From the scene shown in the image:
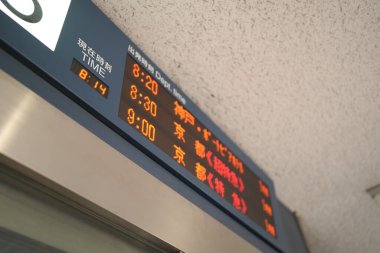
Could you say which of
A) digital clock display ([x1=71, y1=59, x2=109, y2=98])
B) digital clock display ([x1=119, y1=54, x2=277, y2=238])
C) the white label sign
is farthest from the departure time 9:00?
the white label sign

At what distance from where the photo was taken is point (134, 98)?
105cm

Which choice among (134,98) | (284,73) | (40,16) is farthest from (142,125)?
(284,73)

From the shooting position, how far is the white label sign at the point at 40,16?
79 cm

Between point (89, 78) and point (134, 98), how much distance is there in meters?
0.19

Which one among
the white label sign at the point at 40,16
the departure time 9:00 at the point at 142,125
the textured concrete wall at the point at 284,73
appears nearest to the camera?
the white label sign at the point at 40,16

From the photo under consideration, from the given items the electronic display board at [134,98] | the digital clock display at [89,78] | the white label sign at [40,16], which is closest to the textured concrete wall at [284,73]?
the electronic display board at [134,98]

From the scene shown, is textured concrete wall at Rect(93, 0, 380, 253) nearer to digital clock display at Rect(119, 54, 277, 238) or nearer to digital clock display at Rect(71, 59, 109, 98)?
digital clock display at Rect(119, 54, 277, 238)

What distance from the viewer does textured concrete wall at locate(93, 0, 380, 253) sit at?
122 centimetres

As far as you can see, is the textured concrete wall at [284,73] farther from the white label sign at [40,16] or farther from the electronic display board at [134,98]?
the white label sign at [40,16]

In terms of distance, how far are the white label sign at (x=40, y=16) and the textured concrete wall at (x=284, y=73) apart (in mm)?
267

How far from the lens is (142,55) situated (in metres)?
1.26

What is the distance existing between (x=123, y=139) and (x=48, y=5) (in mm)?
473

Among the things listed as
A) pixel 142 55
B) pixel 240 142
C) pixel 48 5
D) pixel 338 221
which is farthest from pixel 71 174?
pixel 338 221

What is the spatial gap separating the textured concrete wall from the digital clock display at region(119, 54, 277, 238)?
0.58 feet
